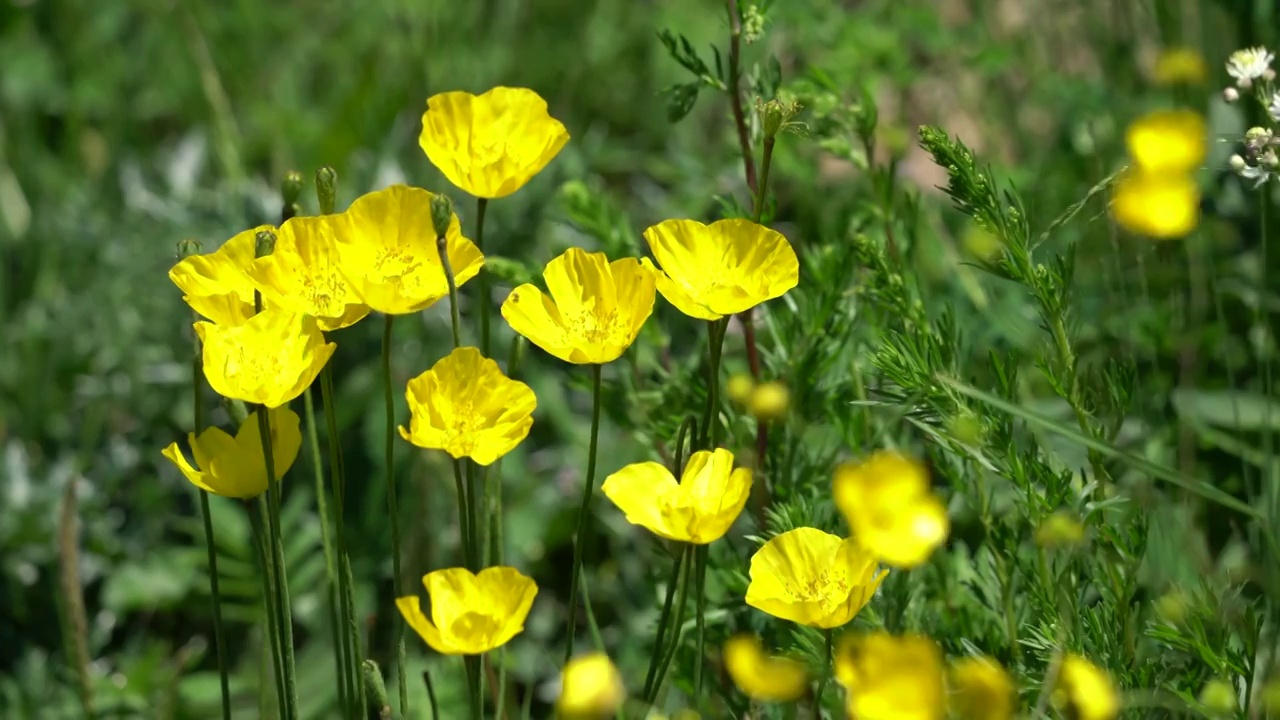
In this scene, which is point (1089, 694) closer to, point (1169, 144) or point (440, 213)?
point (1169, 144)

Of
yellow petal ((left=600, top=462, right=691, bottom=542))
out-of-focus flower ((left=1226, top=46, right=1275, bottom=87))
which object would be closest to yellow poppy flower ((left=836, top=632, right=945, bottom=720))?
yellow petal ((left=600, top=462, right=691, bottom=542))

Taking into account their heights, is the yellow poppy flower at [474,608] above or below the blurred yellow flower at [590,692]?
below

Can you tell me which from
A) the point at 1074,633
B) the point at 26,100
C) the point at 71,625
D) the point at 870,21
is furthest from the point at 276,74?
the point at 1074,633

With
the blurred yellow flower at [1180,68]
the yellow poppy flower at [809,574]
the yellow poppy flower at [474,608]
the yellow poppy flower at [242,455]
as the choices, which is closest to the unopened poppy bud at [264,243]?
the yellow poppy flower at [242,455]

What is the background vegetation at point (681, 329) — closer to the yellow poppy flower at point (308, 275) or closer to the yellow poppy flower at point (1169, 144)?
the yellow poppy flower at point (1169, 144)

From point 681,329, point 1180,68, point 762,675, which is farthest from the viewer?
point 681,329

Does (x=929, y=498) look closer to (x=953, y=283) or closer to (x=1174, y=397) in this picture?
(x=1174, y=397)

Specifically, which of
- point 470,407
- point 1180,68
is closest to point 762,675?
point 470,407
